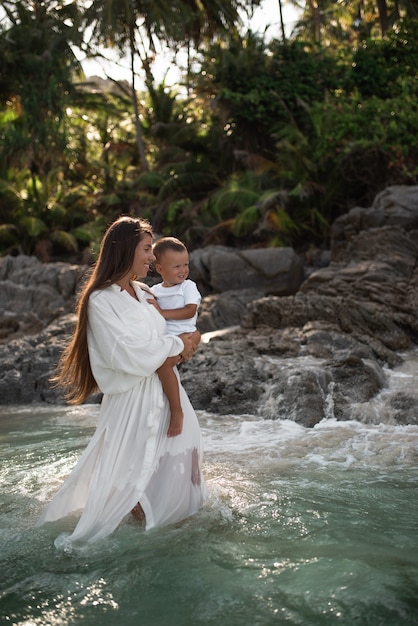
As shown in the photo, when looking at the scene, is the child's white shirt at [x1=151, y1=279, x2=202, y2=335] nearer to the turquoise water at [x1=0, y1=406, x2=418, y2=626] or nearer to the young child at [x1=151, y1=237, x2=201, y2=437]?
the young child at [x1=151, y1=237, x2=201, y2=437]

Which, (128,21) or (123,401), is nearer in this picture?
(123,401)

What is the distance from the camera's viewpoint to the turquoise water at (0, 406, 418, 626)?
314cm

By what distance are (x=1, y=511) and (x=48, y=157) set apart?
22623 millimetres

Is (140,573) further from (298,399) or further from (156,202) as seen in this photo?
(156,202)

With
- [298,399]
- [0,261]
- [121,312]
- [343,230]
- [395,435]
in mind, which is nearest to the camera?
[121,312]

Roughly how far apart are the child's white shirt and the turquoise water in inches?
45.3

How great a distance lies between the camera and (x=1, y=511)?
4570 mm

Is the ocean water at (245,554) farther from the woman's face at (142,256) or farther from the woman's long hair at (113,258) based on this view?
the woman's face at (142,256)

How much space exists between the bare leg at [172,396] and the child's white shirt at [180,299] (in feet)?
0.87

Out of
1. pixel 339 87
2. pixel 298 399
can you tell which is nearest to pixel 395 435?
pixel 298 399

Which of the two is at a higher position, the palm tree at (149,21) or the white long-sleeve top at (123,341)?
the palm tree at (149,21)

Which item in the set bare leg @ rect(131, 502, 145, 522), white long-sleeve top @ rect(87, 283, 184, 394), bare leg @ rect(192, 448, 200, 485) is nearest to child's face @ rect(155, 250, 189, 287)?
white long-sleeve top @ rect(87, 283, 184, 394)

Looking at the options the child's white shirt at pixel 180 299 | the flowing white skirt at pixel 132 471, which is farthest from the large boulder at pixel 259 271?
the flowing white skirt at pixel 132 471

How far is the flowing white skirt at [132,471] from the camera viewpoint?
3834 mm
